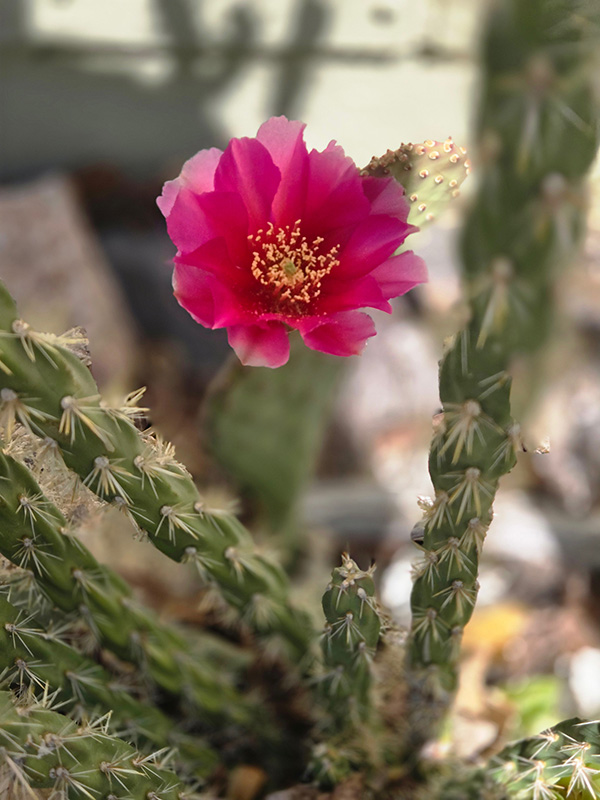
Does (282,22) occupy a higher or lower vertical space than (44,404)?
higher

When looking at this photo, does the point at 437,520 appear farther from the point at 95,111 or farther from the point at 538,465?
the point at 95,111

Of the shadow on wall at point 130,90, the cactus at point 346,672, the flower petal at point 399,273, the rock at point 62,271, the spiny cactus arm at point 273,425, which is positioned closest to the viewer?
the flower petal at point 399,273

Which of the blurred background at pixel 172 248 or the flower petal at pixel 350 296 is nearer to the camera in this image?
the flower petal at pixel 350 296

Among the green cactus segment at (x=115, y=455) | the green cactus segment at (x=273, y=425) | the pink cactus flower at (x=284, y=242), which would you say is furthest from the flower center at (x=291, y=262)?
the green cactus segment at (x=273, y=425)

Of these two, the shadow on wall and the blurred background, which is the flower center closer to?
the blurred background

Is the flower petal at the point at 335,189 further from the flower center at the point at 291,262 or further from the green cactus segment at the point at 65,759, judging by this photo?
the green cactus segment at the point at 65,759

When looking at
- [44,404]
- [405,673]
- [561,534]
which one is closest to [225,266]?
[44,404]

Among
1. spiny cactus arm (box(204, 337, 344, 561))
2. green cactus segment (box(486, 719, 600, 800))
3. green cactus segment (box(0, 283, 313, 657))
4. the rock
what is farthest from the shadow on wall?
green cactus segment (box(486, 719, 600, 800))
